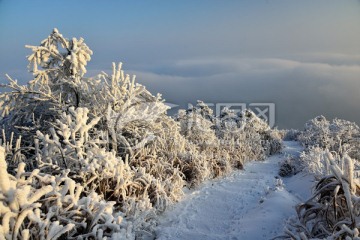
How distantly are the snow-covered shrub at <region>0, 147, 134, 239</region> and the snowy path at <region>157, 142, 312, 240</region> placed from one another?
3.78 ft

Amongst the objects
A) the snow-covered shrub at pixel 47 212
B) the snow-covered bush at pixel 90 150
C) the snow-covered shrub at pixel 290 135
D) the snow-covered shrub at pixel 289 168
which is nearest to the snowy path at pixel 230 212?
the snow-covered bush at pixel 90 150

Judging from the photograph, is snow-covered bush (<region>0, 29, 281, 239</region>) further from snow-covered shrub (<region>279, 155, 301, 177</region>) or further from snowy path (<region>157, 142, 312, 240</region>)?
snow-covered shrub (<region>279, 155, 301, 177</region>)

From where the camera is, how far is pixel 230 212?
5625 millimetres

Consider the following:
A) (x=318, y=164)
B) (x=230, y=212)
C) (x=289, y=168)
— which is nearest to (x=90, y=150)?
(x=230, y=212)

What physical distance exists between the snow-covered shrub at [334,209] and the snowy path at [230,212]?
0.62 meters

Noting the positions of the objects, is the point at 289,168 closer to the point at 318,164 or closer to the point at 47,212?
the point at 318,164

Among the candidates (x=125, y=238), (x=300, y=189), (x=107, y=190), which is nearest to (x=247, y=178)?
(x=300, y=189)

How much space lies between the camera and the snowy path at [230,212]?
4.40 metres

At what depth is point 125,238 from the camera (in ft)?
11.3

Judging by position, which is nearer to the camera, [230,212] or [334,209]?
[334,209]

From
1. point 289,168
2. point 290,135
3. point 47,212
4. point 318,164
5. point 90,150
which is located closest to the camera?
point 47,212

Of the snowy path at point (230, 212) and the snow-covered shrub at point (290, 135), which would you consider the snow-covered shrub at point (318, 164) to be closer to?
the snowy path at point (230, 212)

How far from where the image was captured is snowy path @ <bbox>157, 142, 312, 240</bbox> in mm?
4398

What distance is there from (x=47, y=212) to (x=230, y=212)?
10.6ft
